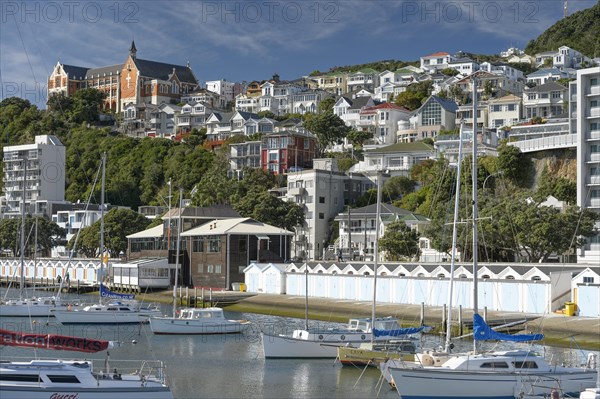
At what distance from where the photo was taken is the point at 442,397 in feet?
114

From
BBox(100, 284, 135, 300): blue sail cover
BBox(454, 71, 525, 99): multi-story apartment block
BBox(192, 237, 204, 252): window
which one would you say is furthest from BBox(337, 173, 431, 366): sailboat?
BBox(454, 71, 525, 99): multi-story apartment block

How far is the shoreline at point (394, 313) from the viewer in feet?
168

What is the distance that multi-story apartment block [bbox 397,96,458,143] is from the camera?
463 ft

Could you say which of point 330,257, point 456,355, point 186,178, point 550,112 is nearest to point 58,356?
point 456,355

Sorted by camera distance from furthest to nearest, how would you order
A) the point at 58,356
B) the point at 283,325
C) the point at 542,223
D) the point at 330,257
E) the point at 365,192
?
the point at 365,192 < the point at 330,257 < the point at 542,223 < the point at 283,325 < the point at 58,356

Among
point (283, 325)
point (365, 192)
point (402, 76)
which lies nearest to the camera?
point (283, 325)

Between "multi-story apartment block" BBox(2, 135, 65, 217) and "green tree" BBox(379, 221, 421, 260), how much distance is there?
311 ft

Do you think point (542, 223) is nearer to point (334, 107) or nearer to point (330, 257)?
point (330, 257)

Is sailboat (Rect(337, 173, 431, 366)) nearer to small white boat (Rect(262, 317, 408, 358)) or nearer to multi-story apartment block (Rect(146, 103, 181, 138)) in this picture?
small white boat (Rect(262, 317, 408, 358))

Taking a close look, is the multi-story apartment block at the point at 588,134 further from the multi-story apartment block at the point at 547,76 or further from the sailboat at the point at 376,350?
the multi-story apartment block at the point at 547,76

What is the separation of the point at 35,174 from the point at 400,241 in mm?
107051

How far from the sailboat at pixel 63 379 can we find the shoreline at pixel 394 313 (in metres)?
27.9

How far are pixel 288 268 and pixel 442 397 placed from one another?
51.3 meters

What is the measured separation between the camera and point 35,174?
173375 millimetres
